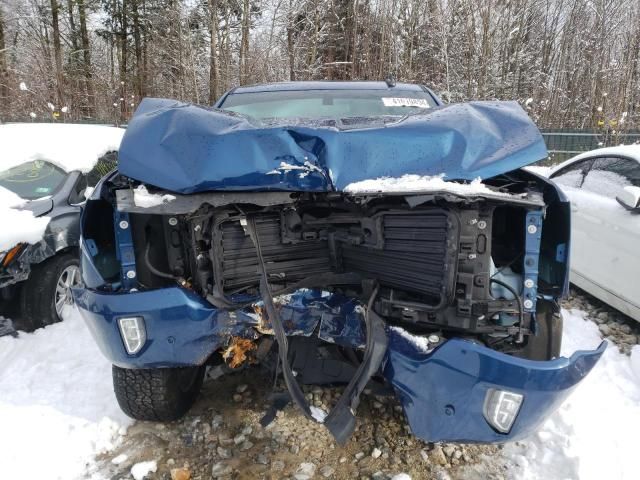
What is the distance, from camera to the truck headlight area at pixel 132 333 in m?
2.00

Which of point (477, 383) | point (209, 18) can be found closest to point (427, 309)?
point (477, 383)

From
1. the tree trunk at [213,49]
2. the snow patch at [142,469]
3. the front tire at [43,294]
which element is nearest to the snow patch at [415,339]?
the snow patch at [142,469]

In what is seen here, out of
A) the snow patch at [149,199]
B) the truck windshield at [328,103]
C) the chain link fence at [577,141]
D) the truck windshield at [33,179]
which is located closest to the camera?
the snow patch at [149,199]

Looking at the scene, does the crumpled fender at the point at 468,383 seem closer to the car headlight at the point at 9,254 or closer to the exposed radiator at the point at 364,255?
the exposed radiator at the point at 364,255

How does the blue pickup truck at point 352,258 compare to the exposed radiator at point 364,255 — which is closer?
the blue pickup truck at point 352,258

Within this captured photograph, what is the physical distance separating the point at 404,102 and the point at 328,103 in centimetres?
52

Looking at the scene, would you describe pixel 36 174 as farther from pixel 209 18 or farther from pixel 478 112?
pixel 209 18

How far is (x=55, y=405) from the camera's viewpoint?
2.74 meters

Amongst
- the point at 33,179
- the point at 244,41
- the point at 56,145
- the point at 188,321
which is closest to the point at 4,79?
the point at 244,41

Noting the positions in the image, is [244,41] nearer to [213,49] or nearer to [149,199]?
[213,49]

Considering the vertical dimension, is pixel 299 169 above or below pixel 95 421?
above

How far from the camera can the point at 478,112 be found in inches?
85.6

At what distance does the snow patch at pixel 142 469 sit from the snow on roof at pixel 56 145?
2.86 meters

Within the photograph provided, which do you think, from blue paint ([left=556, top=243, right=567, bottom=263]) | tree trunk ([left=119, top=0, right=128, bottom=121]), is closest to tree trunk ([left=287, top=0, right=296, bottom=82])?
tree trunk ([left=119, top=0, right=128, bottom=121])
